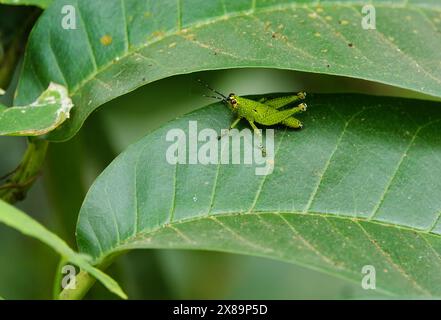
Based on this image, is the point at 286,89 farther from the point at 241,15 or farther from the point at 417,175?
the point at 417,175

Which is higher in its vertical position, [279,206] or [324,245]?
[279,206]

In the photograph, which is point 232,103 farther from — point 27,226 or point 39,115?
point 27,226

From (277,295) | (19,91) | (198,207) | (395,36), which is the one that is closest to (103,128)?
(19,91)

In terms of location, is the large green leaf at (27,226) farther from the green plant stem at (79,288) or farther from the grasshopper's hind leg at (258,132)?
the grasshopper's hind leg at (258,132)

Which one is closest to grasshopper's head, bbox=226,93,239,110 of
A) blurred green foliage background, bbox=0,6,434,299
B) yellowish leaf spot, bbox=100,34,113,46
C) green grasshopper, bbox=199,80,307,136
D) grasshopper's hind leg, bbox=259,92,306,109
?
green grasshopper, bbox=199,80,307,136

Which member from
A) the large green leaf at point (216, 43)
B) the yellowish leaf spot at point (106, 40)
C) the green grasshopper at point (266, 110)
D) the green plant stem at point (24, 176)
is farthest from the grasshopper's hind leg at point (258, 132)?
the green plant stem at point (24, 176)
